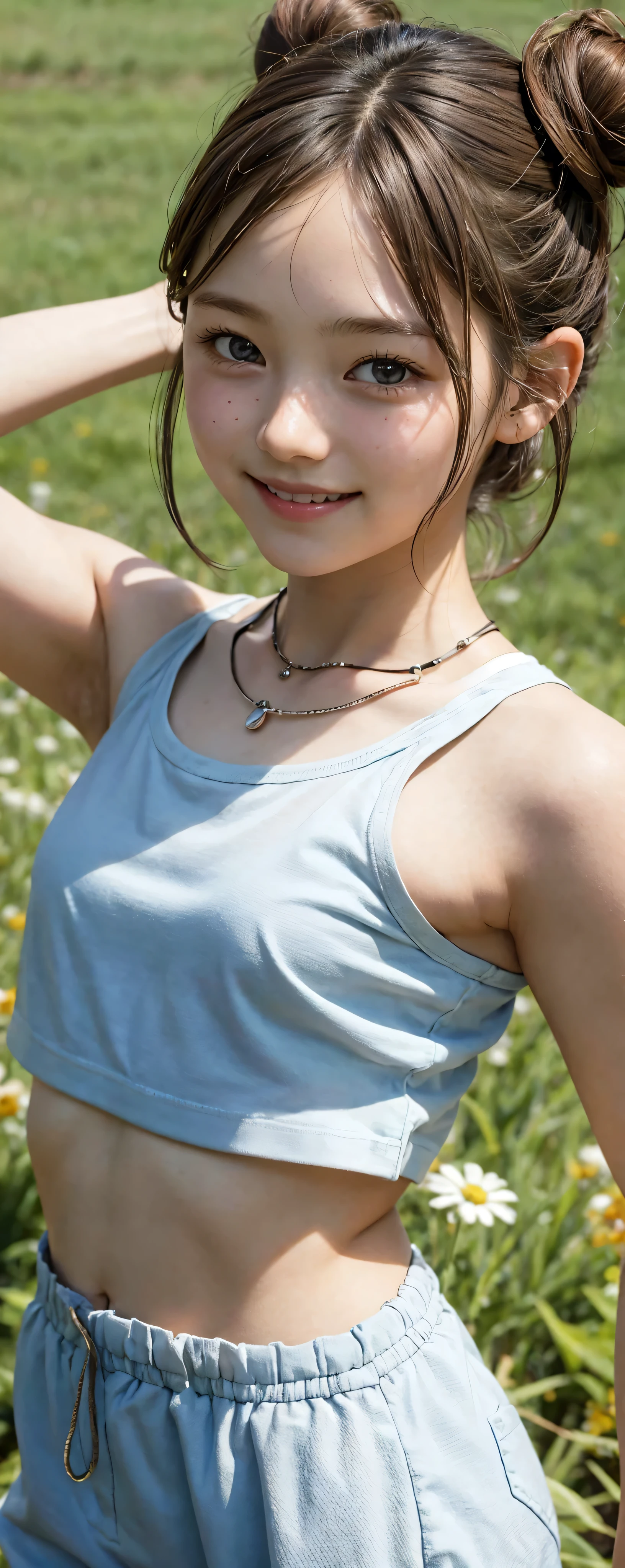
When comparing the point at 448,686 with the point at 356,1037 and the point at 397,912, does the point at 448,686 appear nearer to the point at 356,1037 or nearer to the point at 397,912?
the point at 397,912

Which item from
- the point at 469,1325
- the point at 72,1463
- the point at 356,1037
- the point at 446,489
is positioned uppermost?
the point at 446,489

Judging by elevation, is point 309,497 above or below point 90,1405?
above

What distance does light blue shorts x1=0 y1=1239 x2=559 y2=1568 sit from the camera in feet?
3.62

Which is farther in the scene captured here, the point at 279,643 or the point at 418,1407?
the point at 279,643

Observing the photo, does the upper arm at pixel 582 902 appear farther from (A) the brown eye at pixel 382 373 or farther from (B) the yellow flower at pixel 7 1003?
(B) the yellow flower at pixel 7 1003

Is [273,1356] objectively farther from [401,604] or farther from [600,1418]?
[600,1418]

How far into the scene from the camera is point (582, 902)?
1035mm

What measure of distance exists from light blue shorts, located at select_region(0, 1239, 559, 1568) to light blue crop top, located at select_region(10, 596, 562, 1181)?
172mm

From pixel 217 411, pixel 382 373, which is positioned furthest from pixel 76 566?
pixel 382 373

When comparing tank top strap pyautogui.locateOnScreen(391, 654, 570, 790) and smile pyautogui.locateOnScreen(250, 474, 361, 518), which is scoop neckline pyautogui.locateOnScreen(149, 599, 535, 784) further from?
smile pyautogui.locateOnScreen(250, 474, 361, 518)

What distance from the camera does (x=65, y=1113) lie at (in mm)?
1262

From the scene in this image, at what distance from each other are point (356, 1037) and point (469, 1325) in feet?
3.38

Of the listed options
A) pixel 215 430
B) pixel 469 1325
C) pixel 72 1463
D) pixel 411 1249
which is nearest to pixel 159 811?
pixel 215 430

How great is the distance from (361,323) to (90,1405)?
3.20 feet
